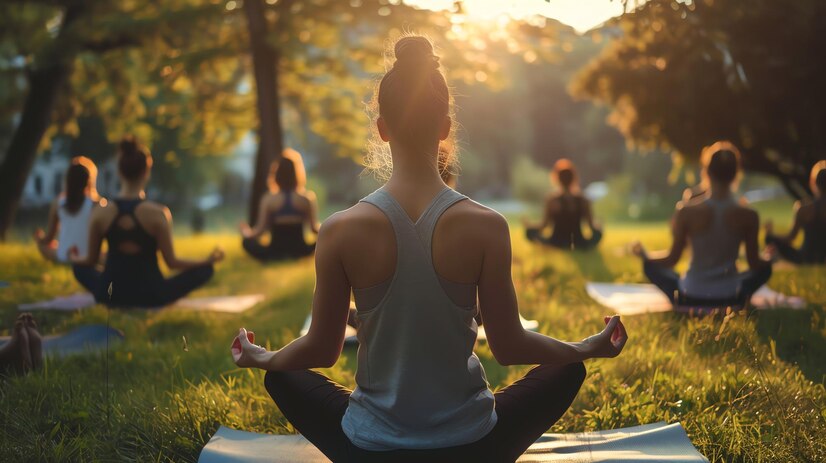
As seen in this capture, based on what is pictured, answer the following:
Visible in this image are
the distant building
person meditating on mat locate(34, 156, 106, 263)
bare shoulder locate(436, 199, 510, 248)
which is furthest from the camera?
the distant building

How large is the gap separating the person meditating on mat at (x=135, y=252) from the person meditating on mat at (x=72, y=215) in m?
1.59

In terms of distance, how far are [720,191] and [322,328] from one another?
4.47 meters

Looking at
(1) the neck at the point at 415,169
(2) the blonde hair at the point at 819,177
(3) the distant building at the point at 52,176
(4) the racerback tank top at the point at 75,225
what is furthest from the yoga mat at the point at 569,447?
(3) the distant building at the point at 52,176

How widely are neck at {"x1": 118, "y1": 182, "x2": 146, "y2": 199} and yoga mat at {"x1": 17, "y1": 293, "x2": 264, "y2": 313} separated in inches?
50.3

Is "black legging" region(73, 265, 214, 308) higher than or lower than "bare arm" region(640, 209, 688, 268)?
lower

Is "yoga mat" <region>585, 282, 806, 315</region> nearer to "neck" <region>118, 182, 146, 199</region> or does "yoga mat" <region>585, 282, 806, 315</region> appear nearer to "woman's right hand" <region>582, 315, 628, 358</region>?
"woman's right hand" <region>582, 315, 628, 358</region>

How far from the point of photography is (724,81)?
35.9 ft

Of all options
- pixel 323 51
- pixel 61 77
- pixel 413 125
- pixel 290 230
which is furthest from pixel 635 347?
pixel 61 77

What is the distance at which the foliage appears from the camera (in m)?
5.51

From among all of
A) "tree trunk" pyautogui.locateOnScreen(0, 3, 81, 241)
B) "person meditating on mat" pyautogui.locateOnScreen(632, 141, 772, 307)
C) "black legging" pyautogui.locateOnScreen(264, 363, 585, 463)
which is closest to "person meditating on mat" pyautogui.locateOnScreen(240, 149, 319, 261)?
"person meditating on mat" pyautogui.locateOnScreen(632, 141, 772, 307)

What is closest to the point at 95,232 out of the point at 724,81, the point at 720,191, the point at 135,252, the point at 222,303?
the point at 135,252

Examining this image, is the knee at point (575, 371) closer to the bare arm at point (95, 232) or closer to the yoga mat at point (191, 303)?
the bare arm at point (95, 232)

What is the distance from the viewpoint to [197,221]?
25.6 m

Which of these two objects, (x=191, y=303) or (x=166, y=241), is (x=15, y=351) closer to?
(x=166, y=241)
